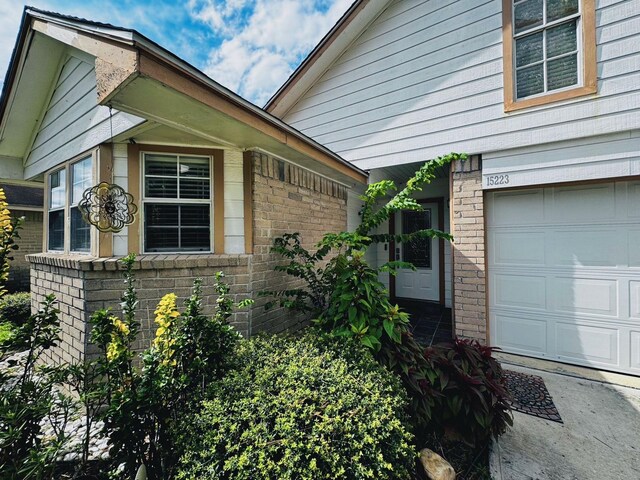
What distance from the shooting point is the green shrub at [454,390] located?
2.35 m

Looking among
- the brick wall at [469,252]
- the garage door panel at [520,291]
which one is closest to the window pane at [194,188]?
the brick wall at [469,252]

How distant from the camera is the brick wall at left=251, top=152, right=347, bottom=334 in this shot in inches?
143

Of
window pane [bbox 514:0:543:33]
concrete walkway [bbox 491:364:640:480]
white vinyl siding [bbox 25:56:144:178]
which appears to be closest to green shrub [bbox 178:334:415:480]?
concrete walkway [bbox 491:364:640:480]

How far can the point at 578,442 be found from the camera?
8.45ft

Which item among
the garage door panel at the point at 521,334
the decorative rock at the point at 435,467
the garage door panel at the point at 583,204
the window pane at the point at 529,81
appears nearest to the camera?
the decorative rock at the point at 435,467

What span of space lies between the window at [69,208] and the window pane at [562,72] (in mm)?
6646

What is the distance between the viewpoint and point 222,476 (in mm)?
1555

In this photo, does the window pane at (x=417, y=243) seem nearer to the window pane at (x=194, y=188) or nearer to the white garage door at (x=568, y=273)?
the white garage door at (x=568, y=273)

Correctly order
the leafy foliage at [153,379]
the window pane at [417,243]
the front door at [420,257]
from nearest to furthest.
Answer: the leafy foliage at [153,379] → the front door at [420,257] → the window pane at [417,243]

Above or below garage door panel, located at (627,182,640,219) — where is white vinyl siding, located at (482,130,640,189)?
above

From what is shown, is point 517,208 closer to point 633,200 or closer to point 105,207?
point 633,200

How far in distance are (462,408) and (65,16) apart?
537cm

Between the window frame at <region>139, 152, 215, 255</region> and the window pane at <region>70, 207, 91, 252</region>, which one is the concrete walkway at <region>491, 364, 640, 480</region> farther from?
the window pane at <region>70, 207, 91, 252</region>

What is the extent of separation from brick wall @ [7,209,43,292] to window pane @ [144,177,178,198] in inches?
406
